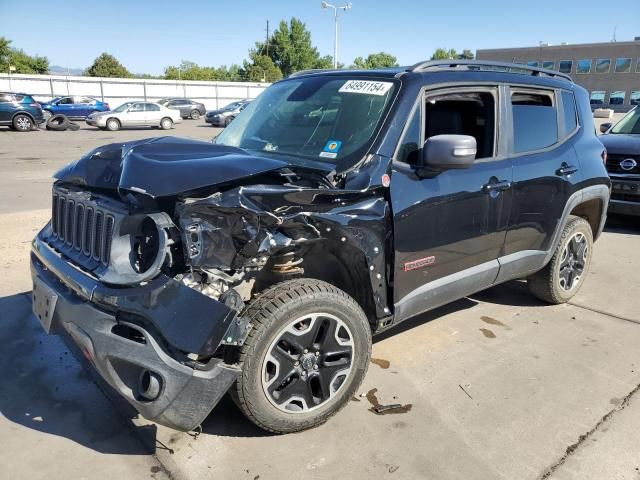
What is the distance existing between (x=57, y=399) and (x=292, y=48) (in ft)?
239

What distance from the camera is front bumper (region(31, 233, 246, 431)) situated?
2289 millimetres

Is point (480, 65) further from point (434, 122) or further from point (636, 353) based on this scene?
point (636, 353)

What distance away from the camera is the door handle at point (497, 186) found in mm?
3500

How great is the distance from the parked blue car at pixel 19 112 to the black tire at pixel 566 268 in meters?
25.1

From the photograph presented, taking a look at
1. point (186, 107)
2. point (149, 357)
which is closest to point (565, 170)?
point (149, 357)

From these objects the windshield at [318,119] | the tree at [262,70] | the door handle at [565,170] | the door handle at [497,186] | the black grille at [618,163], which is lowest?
the black grille at [618,163]

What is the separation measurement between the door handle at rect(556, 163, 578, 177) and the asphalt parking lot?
1270mm

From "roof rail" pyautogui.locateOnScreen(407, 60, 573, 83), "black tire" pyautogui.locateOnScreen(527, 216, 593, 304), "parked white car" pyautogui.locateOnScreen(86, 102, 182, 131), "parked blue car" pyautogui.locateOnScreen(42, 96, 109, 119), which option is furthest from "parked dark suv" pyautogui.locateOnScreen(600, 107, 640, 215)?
"parked blue car" pyautogui.locateOnScreen(42, 96, 109, 119)

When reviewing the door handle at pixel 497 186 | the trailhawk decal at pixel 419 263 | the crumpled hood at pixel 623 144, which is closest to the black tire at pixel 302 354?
the trailhawk decal at pixel 419 263

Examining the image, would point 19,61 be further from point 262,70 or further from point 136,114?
point 136,114

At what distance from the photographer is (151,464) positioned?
2613mm

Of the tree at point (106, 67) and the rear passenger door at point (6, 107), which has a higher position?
the tree at point (106, 67)

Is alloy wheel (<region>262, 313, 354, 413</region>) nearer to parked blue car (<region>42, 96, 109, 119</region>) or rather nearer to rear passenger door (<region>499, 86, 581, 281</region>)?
rear passenger door (<region>499, 86, 581, 281</region>)

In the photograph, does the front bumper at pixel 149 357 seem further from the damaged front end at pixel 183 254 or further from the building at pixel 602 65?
the building at pixel 602 65
